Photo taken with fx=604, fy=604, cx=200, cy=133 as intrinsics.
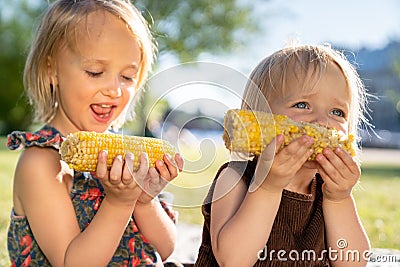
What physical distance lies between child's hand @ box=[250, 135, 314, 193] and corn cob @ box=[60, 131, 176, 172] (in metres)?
0.35

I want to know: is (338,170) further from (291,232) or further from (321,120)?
(291,232)

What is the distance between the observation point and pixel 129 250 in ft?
8.07

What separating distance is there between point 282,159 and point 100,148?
0.61 m

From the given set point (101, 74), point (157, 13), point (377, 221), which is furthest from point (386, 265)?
point (157, 13)

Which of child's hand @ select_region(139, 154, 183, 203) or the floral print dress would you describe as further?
the floral print dress

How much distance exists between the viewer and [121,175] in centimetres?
204

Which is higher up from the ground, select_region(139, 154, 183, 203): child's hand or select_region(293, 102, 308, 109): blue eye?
select_region(293, 102, 308, 109): blue eye

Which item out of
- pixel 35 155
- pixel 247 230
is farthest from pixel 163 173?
pixel 35 155

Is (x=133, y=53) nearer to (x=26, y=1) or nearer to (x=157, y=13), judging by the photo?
(x=157, y=13)

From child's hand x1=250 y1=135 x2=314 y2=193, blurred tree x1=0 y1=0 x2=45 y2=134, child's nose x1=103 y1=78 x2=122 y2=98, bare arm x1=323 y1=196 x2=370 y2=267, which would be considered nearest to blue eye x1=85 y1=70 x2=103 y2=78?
child's nose x1=103 y1=78 x2=122 y2=98

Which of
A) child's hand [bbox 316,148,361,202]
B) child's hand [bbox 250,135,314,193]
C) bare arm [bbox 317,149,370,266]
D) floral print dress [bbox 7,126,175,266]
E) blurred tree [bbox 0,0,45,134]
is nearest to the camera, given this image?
child's hand [bbox 250,135,314,193]

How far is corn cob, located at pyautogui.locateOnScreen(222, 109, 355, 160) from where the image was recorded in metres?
1.96

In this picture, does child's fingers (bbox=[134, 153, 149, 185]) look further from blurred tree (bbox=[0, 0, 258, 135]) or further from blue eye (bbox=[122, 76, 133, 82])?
blurred tree (bbox=[0, 0, 258, 135])

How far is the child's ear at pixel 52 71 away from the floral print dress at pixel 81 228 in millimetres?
223
